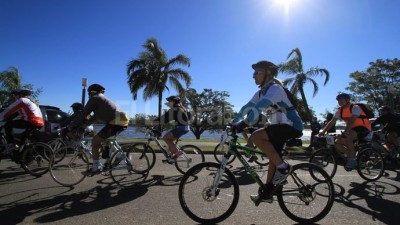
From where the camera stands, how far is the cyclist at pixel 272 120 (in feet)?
14.1

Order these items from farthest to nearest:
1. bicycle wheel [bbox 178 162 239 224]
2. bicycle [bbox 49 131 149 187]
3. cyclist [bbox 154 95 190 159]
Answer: cyclist [bbox 154 95 190 159]
bicycle [bbox 49 131 149 187]
bicycle wheel [bbox 178 162 239 224]

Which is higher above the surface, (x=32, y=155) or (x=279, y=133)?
(x=279, y=133)

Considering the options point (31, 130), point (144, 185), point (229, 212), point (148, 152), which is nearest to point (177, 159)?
point (148, 152)

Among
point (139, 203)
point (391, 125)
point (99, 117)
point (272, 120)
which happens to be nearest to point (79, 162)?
point (99, 117)

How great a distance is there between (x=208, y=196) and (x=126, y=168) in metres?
2.75

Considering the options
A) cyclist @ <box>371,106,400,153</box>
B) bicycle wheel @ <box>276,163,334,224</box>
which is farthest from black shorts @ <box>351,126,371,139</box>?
bicycle wheel @ <box>276,163,334,224</box>

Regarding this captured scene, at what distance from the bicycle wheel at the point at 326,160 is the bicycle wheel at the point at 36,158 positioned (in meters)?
5.62

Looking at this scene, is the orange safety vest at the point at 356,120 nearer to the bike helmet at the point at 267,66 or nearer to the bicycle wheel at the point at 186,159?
the bicycle wheel at the point at 186,159

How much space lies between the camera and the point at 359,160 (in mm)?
7379

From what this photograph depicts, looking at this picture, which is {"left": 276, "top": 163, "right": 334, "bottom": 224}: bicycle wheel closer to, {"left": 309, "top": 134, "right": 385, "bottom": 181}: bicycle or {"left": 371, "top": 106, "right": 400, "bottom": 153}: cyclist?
{"left": 309, "top": 134, "right": 385, "bottom": 181}: bicycle

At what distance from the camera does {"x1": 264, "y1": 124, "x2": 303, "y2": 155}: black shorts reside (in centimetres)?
442

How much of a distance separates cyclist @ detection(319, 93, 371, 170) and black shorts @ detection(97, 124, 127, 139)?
4.39 m

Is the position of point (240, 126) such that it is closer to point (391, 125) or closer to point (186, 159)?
point (186, 159)

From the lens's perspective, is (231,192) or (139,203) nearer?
(231,192)
